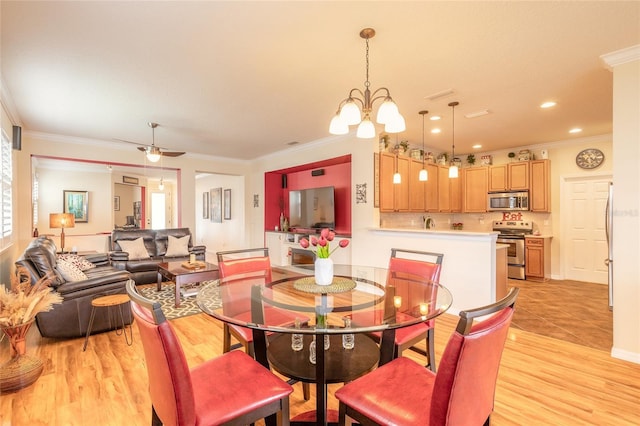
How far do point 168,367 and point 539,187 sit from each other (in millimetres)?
6821

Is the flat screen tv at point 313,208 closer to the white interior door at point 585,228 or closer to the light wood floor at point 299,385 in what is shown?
the light wood floor at point 299,385

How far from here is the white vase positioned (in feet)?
6.85

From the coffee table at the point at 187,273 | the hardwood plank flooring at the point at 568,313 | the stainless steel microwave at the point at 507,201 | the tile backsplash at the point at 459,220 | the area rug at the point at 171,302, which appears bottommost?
the hardwood plank flooring at the point at 568,313

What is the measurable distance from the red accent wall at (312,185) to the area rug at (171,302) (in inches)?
108

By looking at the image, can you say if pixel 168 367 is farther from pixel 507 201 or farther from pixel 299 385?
pixel 507 201

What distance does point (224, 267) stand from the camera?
2525 mm

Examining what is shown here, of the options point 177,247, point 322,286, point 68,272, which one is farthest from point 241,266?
point 177,247

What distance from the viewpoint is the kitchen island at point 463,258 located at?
3545 mm

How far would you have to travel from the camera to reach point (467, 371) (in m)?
1.04

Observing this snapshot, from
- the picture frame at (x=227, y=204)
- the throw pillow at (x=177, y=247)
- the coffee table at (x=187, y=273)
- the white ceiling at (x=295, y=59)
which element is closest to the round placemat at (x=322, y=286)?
the white ceiling at (x=295, y=59)

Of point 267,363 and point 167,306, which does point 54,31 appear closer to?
point 267,363

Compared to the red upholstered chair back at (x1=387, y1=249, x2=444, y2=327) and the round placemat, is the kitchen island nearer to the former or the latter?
the red upholstered chair back at (x1=387, y1=249, x2=444, y2=327)

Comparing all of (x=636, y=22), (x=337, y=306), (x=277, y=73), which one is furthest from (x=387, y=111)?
(x=636, y=22)

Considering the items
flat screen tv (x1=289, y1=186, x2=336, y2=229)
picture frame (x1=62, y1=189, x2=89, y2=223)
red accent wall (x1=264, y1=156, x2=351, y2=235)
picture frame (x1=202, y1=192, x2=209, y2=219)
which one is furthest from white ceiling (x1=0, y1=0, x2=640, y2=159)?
picture frame (x1=202, y1=192, x2=209, y2=219)
